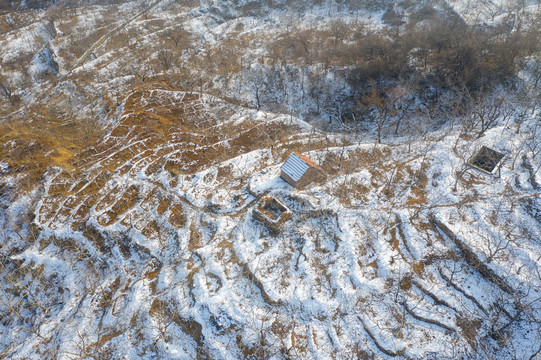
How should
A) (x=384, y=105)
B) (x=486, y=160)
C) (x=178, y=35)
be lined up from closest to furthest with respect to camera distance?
(x=486, y=160) < (x=384, y=105) < (x=178, y=35)

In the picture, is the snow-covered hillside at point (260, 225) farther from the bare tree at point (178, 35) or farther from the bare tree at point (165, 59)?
the bare tree at point (178, 35)

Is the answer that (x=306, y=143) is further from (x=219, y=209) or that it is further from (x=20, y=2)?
(x=20, y=2)

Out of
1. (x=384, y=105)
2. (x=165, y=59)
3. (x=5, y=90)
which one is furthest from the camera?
(x=165, y=59)

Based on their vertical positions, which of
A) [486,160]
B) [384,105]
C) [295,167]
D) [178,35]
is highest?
[178,35]

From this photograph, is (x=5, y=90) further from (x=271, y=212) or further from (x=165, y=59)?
(x=271, y=212)

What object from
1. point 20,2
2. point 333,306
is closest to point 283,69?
point 333,306

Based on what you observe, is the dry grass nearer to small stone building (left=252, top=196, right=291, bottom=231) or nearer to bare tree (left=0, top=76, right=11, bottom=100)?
bare tree (left=0, top=76, right=11, bottom=100)

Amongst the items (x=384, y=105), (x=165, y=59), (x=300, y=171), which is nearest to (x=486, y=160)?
(x=384, y=105)

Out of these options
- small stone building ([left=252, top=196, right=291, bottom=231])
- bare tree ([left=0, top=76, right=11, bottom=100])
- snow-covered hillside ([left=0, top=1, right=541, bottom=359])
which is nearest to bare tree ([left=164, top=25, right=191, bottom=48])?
snow-covered hillside ([left=0, top=1, right=541, bottom=359])
